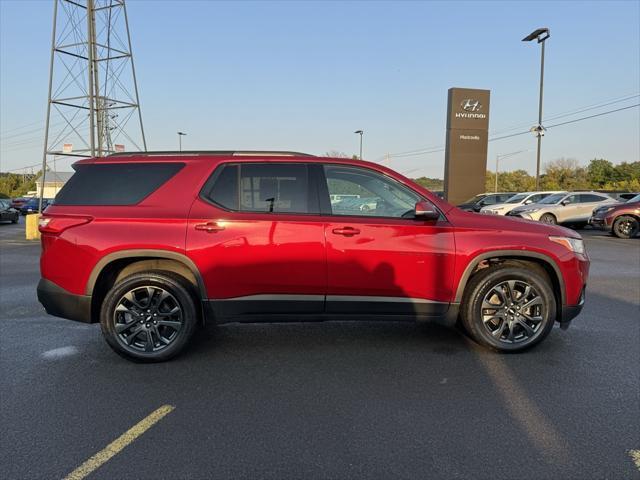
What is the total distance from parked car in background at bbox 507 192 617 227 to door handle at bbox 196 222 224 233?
16.7 m

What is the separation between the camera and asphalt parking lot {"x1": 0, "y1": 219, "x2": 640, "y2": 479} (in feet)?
8.73

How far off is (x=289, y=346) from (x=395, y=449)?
2.00 m

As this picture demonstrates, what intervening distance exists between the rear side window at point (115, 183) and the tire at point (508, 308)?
301cm

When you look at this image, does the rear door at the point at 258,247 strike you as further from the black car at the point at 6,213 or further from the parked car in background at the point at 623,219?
the black car at the point at 6,213

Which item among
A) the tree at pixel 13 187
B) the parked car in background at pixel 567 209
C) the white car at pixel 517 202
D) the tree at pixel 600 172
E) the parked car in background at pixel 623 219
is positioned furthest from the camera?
the tree at pixel 13 187

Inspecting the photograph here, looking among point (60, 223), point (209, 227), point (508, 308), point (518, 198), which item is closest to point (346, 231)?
point (209, 227)

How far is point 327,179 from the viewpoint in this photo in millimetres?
4305

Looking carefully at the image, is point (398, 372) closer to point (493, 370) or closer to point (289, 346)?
point (493, 370)

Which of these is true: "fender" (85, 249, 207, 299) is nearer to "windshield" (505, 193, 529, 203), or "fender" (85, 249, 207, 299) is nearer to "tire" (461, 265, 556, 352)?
"tire" (461, 265, 556, 352)

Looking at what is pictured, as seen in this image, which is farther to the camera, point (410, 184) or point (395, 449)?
point (410, 184)

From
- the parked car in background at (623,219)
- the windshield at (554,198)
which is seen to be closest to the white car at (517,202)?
the windshield at (554,198)

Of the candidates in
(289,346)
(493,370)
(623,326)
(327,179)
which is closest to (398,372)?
(493,370)

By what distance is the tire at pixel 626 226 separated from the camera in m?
15.4

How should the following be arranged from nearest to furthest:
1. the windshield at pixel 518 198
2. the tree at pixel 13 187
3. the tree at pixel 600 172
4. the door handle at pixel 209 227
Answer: the door handle at pixel 209 227 < the windshield at pixel 518 198 < the tree at pixel 600 172 < the tree at pixel 13 187
